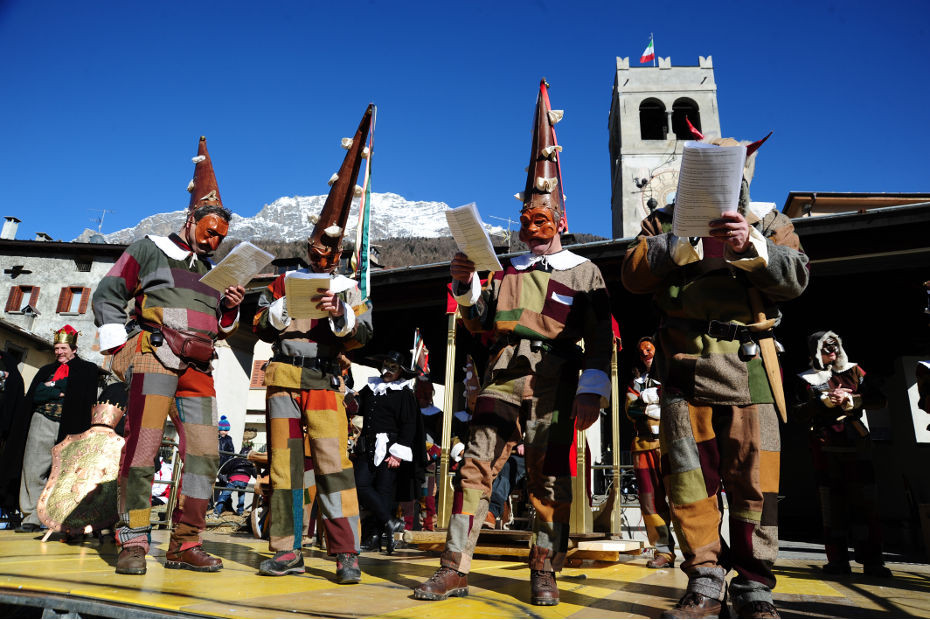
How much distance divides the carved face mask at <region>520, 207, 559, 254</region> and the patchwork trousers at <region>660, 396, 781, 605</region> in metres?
1.24

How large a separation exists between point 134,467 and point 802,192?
25.8 m

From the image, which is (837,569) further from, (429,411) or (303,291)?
(429,411)

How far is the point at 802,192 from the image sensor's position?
23969 mm

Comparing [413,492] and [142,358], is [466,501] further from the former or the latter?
[413,492]

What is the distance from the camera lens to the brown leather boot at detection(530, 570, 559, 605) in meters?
2.79

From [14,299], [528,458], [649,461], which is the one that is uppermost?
[14,299]

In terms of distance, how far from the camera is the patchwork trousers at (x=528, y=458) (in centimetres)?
301

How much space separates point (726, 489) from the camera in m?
2.64

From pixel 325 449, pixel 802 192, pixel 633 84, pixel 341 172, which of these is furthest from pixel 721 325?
pixel 633 84

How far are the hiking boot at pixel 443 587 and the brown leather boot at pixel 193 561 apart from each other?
1393mm

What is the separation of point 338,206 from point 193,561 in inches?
89.0

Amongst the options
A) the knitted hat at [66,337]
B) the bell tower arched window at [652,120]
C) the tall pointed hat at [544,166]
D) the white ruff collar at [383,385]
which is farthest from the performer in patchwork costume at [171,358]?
the bell tower arched window at [652,120]

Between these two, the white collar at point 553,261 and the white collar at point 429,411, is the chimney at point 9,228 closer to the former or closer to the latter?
the white collar at point 429,411

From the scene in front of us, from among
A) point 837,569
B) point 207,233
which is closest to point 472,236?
point 207,233
